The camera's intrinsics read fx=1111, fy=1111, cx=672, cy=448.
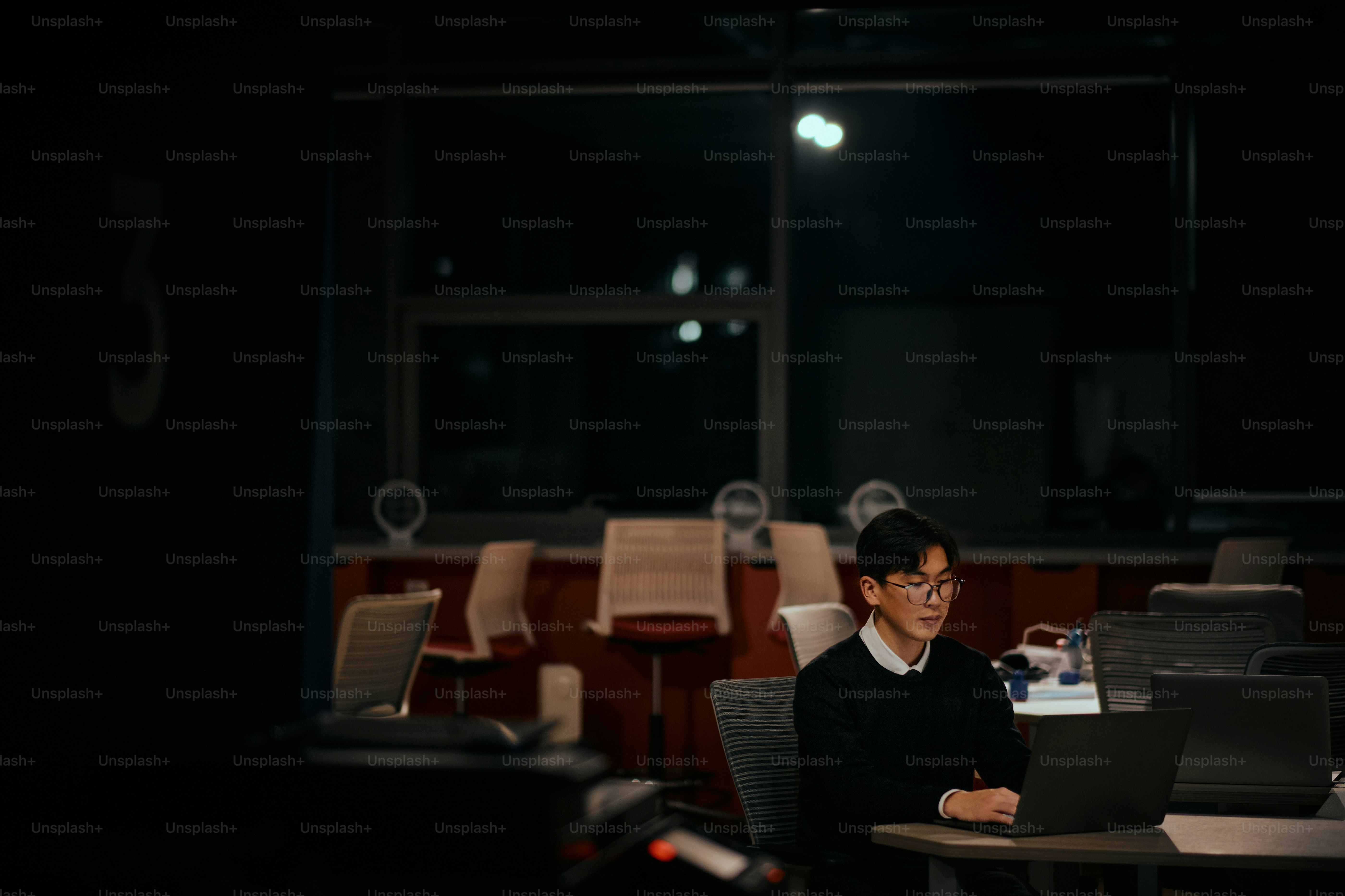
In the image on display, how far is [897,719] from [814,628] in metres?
1.08

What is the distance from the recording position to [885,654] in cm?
215

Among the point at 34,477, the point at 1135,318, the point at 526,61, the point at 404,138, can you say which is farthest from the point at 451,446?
the point at 34,477

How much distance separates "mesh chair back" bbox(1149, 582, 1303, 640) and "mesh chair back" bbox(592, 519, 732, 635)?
6.38ft

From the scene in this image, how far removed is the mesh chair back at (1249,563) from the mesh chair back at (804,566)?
159 cm

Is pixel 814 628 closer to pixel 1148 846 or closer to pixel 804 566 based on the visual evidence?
pixel 1148 846

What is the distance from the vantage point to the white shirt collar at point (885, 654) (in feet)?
7.04

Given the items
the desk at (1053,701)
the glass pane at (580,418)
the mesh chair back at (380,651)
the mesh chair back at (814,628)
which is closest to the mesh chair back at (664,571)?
the mesh chair back at (380,651)

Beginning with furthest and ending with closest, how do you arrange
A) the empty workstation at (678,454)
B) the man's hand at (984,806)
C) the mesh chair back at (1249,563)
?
the mesh chair back at (1249,563) < the man's hand at (984,806) < the empty workstation at (678,454)

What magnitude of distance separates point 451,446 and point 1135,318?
154 inches

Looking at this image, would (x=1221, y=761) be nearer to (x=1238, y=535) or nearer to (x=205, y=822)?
(x=205, y=822)

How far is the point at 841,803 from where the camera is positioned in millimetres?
1981

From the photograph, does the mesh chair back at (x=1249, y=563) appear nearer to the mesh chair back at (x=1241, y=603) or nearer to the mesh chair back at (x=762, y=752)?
the mesh chair back at (x=1241, y=603)

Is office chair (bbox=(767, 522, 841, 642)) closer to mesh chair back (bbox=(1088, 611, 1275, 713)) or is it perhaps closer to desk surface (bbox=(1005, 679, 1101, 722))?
desk surface (bbox=(1005, 679, 1101, 722))

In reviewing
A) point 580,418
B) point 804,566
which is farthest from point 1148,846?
point 580,418
